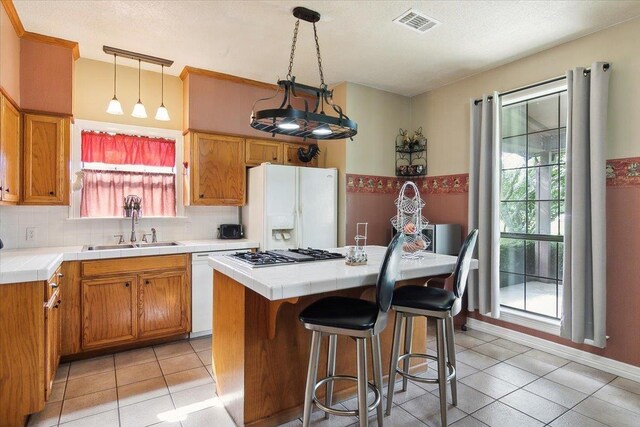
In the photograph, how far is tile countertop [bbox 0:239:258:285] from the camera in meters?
2.10

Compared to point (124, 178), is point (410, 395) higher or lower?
lower

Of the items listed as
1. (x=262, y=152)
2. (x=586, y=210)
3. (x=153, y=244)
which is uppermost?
(x=262, y=152)

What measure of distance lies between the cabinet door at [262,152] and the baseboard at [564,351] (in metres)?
2.90

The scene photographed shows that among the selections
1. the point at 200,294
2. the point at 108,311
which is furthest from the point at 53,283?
the point at 200,294

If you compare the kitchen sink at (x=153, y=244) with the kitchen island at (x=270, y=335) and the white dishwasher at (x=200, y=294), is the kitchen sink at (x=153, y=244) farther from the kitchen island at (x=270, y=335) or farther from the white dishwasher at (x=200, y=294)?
the kitchen island at (x=270, y=335)

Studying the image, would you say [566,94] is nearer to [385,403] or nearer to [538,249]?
[538,249]

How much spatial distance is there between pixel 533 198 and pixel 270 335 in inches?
117

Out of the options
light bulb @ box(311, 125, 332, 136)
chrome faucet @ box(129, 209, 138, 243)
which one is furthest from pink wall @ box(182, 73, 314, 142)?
light bulb @ box(311, 125, 332, 136)

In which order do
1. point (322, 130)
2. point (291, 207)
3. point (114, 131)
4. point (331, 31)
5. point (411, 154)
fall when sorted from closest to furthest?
1. point (322, 130)
2. point (331, 31)
3. point (114, 131)
4. point (291, 207)
5. point (411, 154)

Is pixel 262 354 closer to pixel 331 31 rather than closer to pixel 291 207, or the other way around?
pixel 291 207

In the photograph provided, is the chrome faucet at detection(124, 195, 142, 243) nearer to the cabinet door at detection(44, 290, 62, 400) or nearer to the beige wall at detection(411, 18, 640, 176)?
the cabinet door at detection(44, 290, 62, 400)

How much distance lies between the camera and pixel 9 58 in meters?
2.70

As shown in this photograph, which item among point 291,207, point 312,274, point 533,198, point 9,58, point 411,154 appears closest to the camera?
point 312,274

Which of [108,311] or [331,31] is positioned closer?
[331,31]
